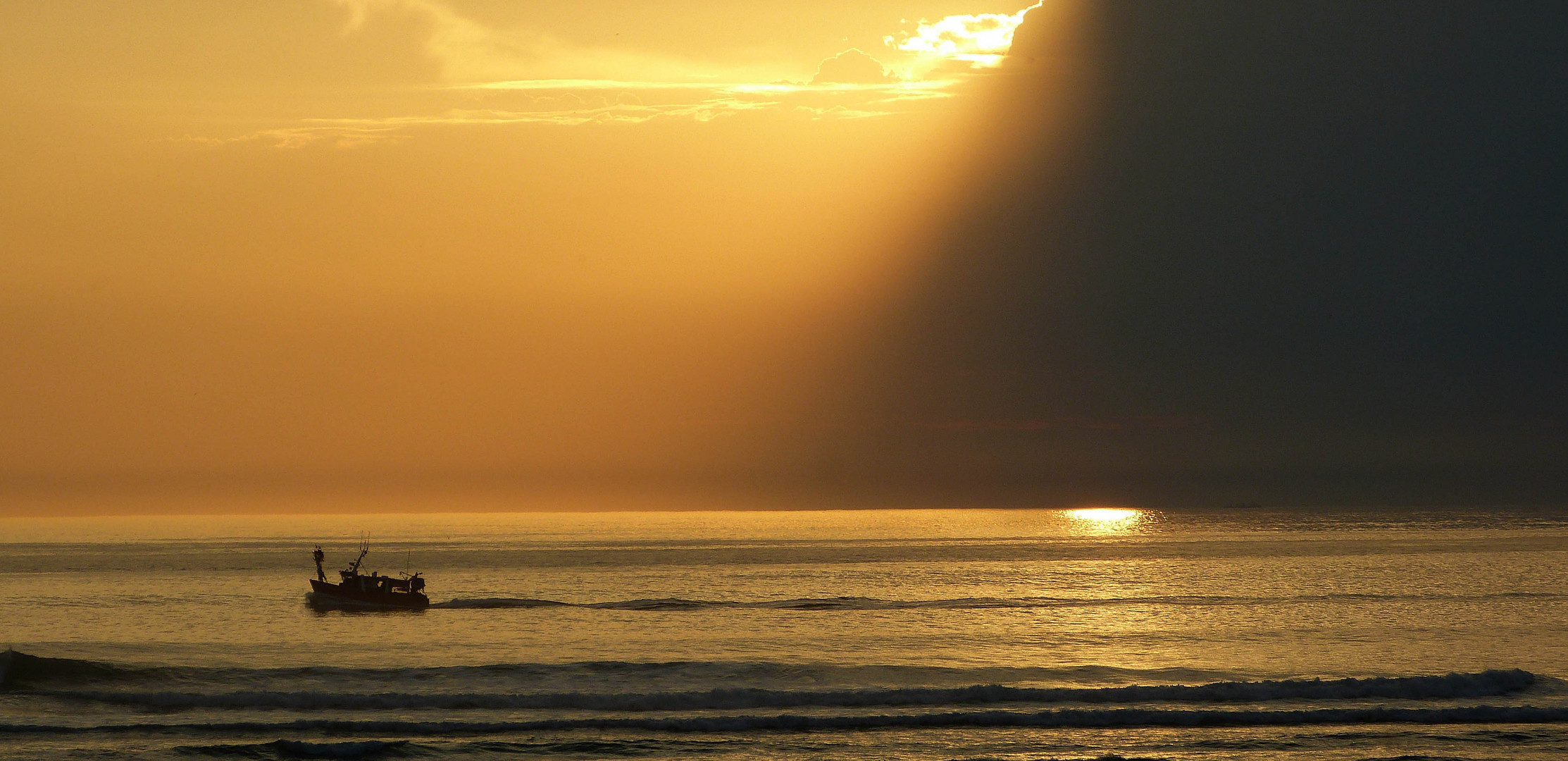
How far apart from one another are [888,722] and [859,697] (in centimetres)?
472

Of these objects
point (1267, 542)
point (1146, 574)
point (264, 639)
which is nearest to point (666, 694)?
point (264, 639)

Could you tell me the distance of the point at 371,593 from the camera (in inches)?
3036

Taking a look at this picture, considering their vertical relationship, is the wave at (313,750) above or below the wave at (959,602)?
below

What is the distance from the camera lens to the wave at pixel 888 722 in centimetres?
3650

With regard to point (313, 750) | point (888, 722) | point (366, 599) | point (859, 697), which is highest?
point (366, 599)

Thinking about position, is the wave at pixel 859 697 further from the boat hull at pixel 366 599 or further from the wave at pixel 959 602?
the boat hull at pixel 366 599

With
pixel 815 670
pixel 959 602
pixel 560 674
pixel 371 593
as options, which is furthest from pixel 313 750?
pixel 959 602

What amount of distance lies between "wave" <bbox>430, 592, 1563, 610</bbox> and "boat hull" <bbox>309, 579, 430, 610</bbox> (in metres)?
2.67

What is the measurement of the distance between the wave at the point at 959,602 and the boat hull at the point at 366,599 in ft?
8.76

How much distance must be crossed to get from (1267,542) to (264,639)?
144 meters

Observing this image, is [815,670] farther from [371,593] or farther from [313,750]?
[371,593]

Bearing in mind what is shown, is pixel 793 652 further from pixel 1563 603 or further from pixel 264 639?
pixel 1563 603

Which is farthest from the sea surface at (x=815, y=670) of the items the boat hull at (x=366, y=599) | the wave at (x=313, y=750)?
the boat hull at (x=366, y=599)

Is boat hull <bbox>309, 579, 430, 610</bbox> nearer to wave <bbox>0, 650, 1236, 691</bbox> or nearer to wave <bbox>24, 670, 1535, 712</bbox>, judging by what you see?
wave <bbox>0, 650, 1236, 691</bbox>
